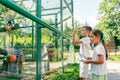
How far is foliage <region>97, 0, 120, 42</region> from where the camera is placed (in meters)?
33.8

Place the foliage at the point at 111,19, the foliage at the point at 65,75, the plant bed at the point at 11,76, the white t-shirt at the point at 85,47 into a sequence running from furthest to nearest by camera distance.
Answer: the foliage at the point at 111,19
the white t-shirt at the point at 85,47
the foliage at the point at 65,75
the plant bed at the point at 11,76

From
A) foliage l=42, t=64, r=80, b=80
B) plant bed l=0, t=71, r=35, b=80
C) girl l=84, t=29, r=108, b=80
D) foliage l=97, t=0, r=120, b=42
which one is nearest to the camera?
plant bed l=0, t=71, r=35, b=80

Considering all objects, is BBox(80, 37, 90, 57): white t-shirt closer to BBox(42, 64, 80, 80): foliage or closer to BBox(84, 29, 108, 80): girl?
BBox(42, 64, 80, 80): foliage

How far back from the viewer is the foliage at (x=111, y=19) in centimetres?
3383

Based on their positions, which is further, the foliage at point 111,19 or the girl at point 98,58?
the foliage at point 111,19

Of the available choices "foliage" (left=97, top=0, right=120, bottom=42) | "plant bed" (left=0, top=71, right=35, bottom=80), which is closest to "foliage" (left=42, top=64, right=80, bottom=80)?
"plant bed" (left=0, top=71, right=35, bottom=80)

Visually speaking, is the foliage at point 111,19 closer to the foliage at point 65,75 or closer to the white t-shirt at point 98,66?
the foliage at point 65,75

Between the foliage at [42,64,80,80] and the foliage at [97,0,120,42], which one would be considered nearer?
the foliage at [42,64,80,80]

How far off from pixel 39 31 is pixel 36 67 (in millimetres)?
392

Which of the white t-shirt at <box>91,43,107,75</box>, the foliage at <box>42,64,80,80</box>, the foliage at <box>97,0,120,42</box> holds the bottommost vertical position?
the foliage at <box>42,64,80,80</box>

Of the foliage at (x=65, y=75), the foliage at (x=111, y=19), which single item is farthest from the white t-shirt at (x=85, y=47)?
the foliage at (x=111, y=19)

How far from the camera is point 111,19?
34094 millimetres

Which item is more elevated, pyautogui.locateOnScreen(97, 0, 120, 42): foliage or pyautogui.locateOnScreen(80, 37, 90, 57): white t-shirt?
pyautogui.locateOnScreen(97, 0, 120, 42): foliage

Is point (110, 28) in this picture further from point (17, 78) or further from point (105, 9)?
point (17, 78)
